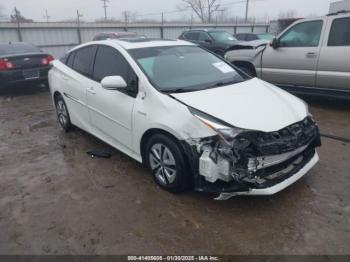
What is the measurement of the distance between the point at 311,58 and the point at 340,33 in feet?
2.10

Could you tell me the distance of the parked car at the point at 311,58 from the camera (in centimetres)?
588

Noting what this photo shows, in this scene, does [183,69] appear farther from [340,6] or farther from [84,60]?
[340,6]

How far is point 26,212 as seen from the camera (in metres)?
3.34

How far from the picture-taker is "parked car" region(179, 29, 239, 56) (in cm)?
1234

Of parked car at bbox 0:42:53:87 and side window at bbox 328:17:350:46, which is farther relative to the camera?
parked car at bbox 0:42:53:87

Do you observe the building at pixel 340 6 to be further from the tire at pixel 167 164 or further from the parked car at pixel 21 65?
the tire at pixel 167 164

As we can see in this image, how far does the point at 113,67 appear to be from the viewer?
417 cm

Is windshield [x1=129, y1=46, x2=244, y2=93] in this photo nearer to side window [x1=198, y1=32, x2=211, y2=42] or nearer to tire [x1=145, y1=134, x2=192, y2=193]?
tire [x1=145, y1=134, x2=192, y2=193]

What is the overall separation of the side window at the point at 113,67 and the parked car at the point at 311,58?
3954 millimetres

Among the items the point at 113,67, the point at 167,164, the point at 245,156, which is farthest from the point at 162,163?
the point at 113,67

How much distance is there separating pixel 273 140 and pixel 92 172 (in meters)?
2.34

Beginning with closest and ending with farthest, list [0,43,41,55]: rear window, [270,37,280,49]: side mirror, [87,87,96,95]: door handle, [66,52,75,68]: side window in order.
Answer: [87,87,96,95]: door handle < [66,52,75,68]: side window < [270,37,280,49]: side mirror < [0,43,41,55]: rear window

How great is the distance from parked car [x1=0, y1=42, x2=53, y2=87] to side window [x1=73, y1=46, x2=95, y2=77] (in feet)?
14.4

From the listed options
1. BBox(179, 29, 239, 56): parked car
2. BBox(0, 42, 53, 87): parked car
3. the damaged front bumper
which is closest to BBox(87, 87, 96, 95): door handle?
the damaged front bumper
